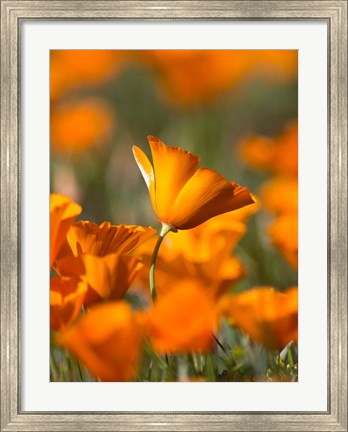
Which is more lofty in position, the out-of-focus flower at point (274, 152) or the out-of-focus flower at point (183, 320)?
the out-of-focus flower at point (274, 152)

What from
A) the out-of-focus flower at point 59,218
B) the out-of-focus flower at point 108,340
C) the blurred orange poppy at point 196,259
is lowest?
the out-of-focus flower at point 108,340

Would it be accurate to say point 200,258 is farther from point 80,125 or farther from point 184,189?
point 80,125

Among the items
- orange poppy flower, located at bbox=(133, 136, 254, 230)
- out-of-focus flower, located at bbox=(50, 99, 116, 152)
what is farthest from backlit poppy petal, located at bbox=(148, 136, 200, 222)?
out-of-focus flower, located at bbox=(50, 99, 116, 152)

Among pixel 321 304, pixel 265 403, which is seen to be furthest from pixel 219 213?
pixel 265 403

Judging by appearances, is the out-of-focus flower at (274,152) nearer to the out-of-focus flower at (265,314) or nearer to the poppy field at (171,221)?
the poppy field at (171,221)

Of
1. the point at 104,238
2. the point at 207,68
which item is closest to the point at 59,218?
the point at 104,238

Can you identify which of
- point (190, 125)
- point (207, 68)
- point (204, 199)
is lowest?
point (204, 199)

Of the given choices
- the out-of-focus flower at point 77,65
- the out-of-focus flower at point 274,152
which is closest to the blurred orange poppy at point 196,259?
the out-of-focus flower at point 274,152
